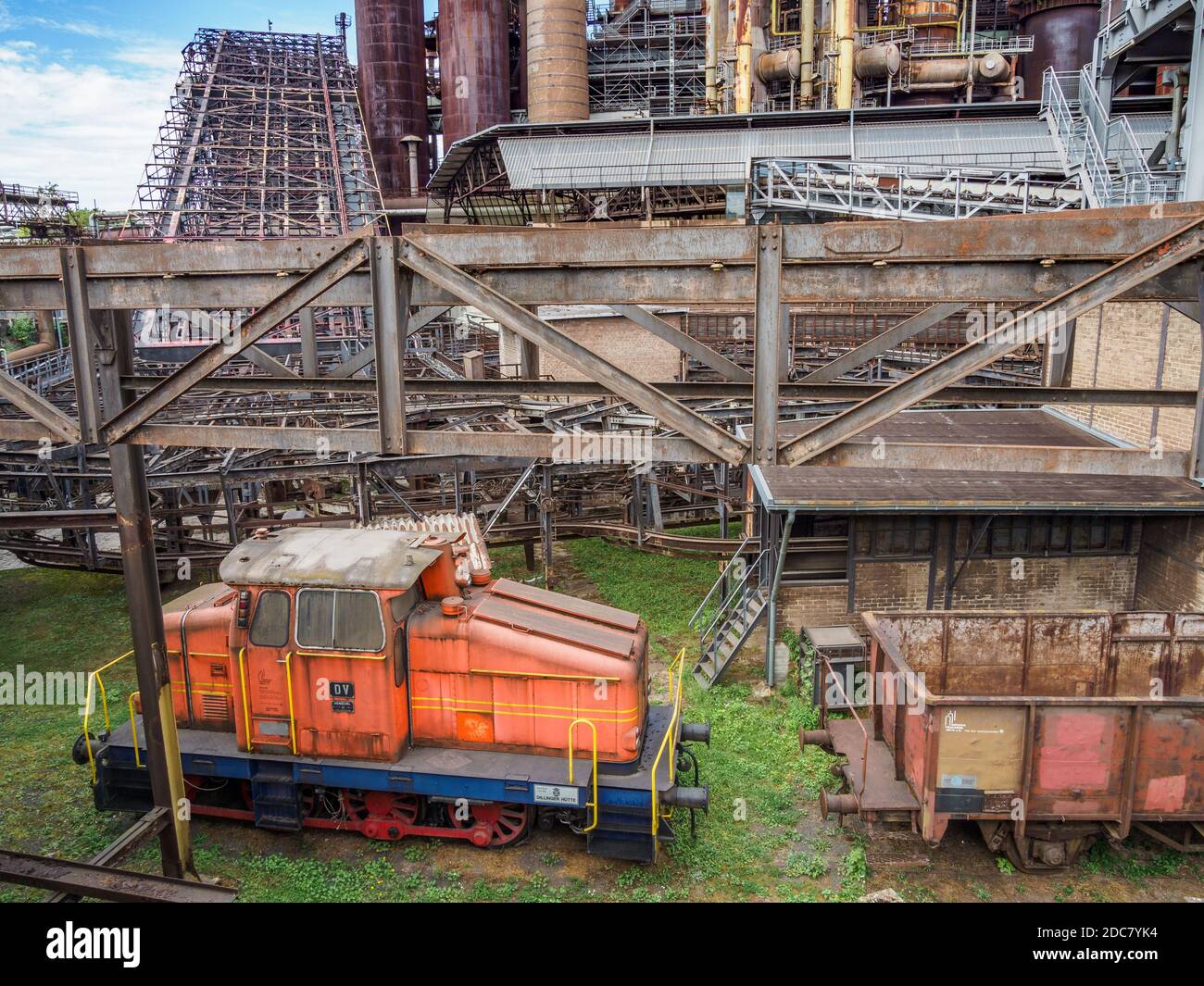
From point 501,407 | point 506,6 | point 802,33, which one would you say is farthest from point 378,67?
point 501,407

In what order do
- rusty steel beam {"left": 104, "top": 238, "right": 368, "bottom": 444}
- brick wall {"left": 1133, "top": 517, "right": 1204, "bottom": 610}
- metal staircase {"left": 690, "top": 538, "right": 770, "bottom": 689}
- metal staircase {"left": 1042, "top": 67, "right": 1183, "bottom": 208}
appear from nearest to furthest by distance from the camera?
rusty steel beam {"left": 104, "top": 238, "right": 368, "bottom": 444}, brick wall {"left": 1133, "top": 517, "right": 1204, "bottom": 610}, metal staircase {"left": 690, "top": 538, "right": 770, "bottom": 689}, metal staircase {"left": 1042, "top": 67, "right": 1183, "bottom": 208}

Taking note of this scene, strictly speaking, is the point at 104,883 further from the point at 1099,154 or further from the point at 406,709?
the point at 1099,154

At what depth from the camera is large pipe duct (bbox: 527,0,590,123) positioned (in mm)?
36875

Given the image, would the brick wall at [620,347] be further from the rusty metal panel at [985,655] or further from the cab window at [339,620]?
the cab window at [339,620]

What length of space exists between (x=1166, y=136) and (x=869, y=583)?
18555 mm

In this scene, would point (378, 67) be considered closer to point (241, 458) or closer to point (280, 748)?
point (241, 458)

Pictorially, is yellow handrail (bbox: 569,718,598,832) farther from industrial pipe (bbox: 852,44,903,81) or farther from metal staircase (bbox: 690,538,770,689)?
industrial pipe (bbox: 852,44,903,81)

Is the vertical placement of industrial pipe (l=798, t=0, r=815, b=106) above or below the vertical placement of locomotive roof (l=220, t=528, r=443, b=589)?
above

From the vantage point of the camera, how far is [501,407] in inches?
742

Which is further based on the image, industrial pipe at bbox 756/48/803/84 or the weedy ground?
industrial pipe at bbox 756/48/803/84

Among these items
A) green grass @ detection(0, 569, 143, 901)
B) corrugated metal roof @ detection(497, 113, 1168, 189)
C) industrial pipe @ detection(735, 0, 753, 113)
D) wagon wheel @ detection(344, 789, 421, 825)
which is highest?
industrial pipe @ detection(735, 0, 753, 113)

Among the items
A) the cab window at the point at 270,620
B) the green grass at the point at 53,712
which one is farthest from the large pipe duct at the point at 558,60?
the cab window at the point at 270,620

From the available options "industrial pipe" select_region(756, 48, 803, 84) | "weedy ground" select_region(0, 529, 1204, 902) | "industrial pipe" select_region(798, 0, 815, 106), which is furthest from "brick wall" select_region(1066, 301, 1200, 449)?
"industrial pipe" select_region(756, 48, 803, 84)

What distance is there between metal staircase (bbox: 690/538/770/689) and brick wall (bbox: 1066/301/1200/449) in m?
6.42
